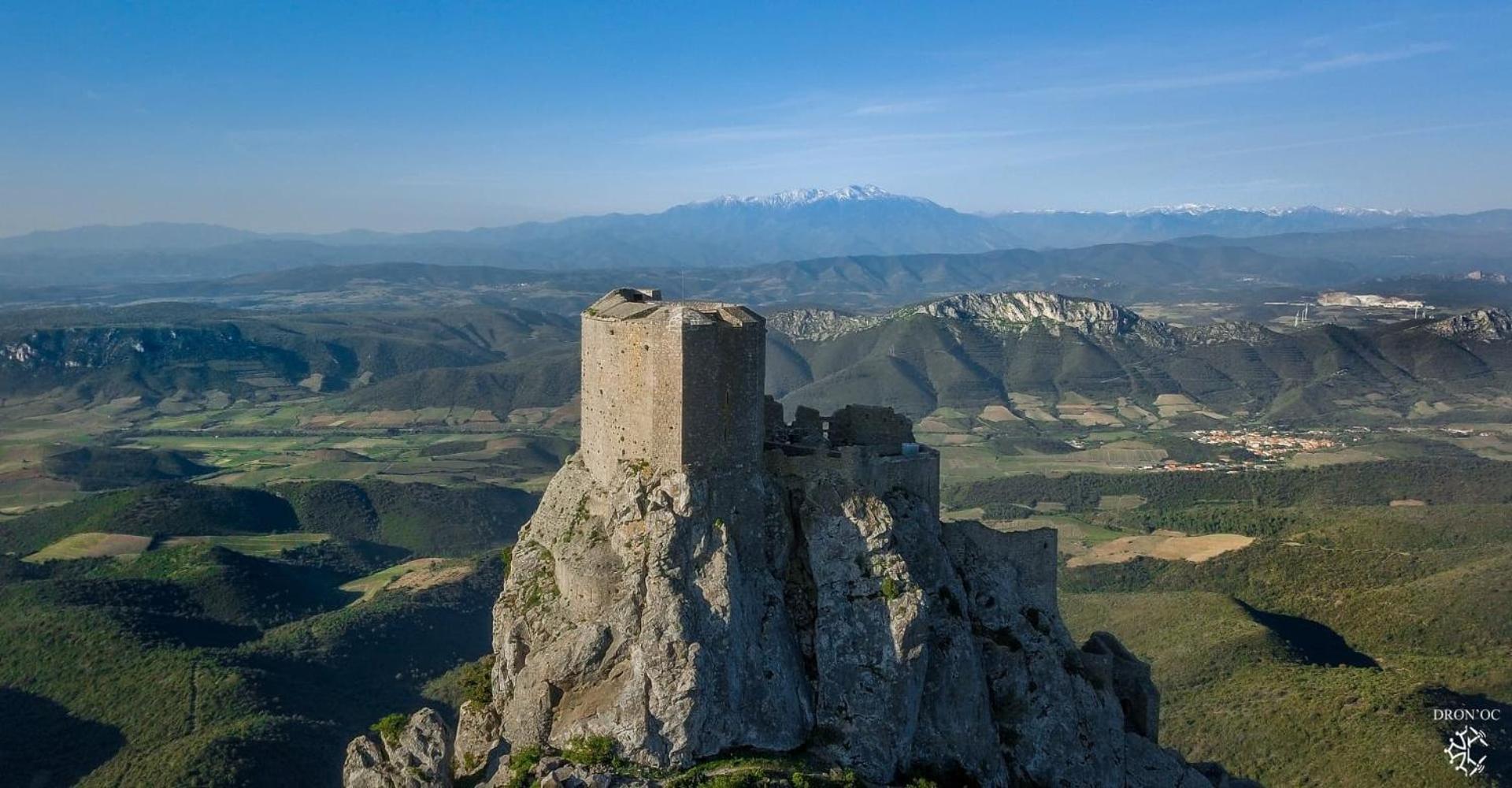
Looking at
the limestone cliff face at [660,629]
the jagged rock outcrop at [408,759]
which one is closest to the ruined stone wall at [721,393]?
the limestone cliff face at [660,629]

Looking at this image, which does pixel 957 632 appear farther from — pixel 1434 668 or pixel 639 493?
pixel 1434 668

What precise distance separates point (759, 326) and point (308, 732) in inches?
1844

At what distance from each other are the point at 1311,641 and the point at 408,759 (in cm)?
6763

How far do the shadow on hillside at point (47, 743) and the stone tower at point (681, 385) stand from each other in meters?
48.3

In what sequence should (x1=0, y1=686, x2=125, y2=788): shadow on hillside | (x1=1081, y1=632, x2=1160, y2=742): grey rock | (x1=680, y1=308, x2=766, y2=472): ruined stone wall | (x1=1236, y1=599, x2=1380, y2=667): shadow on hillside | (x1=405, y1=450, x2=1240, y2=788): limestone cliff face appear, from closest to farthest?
(x1=405, y1=450, x2=1240, y2=788): limestone cliff face → (x1=680, y1=308, x2=766, y2=472): ruined stone wall → (x1=1081, y1=632, x2=1160, y2=742): grey rock → (x1=0, y1=686, x2=125, y2=788): shadow on hillside → (x1=1236, y1=599, x2=1380, y2=667): shadow on hillside

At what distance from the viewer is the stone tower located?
112 ft

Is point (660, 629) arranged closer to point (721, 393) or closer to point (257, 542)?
point (721, 393)

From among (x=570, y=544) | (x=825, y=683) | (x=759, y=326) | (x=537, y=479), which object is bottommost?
(x=537, y=479)

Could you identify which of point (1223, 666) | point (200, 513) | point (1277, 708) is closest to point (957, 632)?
point (1277, 708)

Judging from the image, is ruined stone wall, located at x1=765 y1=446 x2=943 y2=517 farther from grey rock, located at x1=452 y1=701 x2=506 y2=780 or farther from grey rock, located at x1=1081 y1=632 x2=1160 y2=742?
grey rock, located at x1=452 y1=701 x2=506 y2=780

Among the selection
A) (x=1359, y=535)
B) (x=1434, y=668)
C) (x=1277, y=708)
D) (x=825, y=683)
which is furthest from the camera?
(x=1359, y=535)

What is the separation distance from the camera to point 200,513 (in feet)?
415

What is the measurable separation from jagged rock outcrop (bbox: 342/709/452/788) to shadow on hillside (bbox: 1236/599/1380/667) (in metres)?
60.5

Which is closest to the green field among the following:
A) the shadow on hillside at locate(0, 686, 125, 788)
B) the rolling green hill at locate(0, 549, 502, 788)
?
the rolling green hill at locate(0, 549, 502, 788)
